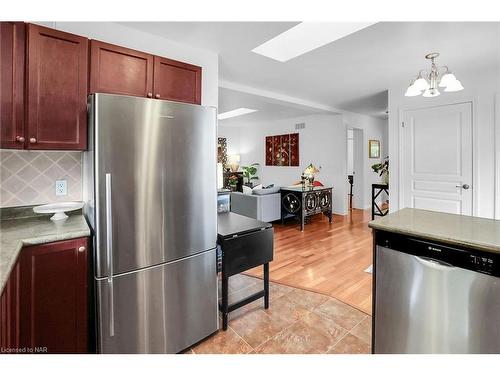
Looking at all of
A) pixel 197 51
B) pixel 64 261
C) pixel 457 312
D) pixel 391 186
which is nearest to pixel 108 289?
pixel 64 261

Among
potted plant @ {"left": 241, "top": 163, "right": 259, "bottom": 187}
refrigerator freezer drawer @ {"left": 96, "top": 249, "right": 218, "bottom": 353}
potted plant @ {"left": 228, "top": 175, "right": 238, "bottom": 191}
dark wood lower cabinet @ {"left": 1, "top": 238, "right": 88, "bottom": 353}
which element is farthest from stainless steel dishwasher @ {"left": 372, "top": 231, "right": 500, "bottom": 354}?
potted plant @ {"left": 241, "top": 163, "right": 259, "bottom": 187}

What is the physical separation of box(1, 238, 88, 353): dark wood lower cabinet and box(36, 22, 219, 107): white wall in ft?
5.36

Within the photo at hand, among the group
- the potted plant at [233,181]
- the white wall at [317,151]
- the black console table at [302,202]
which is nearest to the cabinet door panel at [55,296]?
the black console table at [302,202]

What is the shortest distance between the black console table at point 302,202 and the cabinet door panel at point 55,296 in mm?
3952

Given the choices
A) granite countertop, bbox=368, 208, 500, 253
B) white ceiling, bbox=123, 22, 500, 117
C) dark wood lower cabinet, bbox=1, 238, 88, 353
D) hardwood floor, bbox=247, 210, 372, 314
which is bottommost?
hardwood floor, bbox=247, 210, 372, 314

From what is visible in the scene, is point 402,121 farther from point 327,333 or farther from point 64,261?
point 64,261

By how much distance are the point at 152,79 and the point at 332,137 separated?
4999 mm

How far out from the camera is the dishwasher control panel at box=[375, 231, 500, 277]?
3.78ft

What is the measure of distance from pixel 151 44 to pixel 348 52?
1.97 meters

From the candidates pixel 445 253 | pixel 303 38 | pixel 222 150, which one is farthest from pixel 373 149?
pixel 445 253

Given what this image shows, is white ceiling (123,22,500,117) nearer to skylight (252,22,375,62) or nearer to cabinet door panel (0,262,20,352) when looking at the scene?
skylight (252,22,375,62)

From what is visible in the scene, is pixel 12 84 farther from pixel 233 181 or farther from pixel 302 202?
pixel 233 181

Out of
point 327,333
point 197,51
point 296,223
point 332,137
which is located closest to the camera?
point 327,333

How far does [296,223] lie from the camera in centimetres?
556
